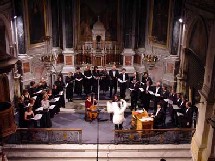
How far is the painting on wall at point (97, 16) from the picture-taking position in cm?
1670

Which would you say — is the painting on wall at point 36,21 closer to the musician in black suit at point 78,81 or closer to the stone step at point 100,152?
the musician in black suit at point 78,81

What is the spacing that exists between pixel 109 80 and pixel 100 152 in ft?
13.3

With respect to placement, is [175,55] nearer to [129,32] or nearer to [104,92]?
[129,32]

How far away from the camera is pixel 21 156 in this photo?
11820mm

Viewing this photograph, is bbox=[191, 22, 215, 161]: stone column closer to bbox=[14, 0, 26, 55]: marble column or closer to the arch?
the arch

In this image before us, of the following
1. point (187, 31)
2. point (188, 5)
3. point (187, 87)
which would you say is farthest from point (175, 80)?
point (188, 5)

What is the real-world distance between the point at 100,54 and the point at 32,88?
4351 millimetres

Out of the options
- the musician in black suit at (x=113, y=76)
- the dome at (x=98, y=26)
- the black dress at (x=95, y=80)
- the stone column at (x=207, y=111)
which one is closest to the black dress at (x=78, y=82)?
the black dress at (x=95, y=80)

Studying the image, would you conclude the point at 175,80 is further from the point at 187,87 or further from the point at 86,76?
the point at 86,76

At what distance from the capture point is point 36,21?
620 inches

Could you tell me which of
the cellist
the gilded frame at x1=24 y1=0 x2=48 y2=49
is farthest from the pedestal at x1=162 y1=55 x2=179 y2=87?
the gilded frame at x1=24 y1=0 x2=48 y2=49

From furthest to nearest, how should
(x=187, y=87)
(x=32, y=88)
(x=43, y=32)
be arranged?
(x=43, y=32), (x=187, y=87), (x=32, y=88)

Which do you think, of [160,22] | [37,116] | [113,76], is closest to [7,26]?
[37,116]

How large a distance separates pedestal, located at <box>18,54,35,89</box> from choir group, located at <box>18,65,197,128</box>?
103cm
